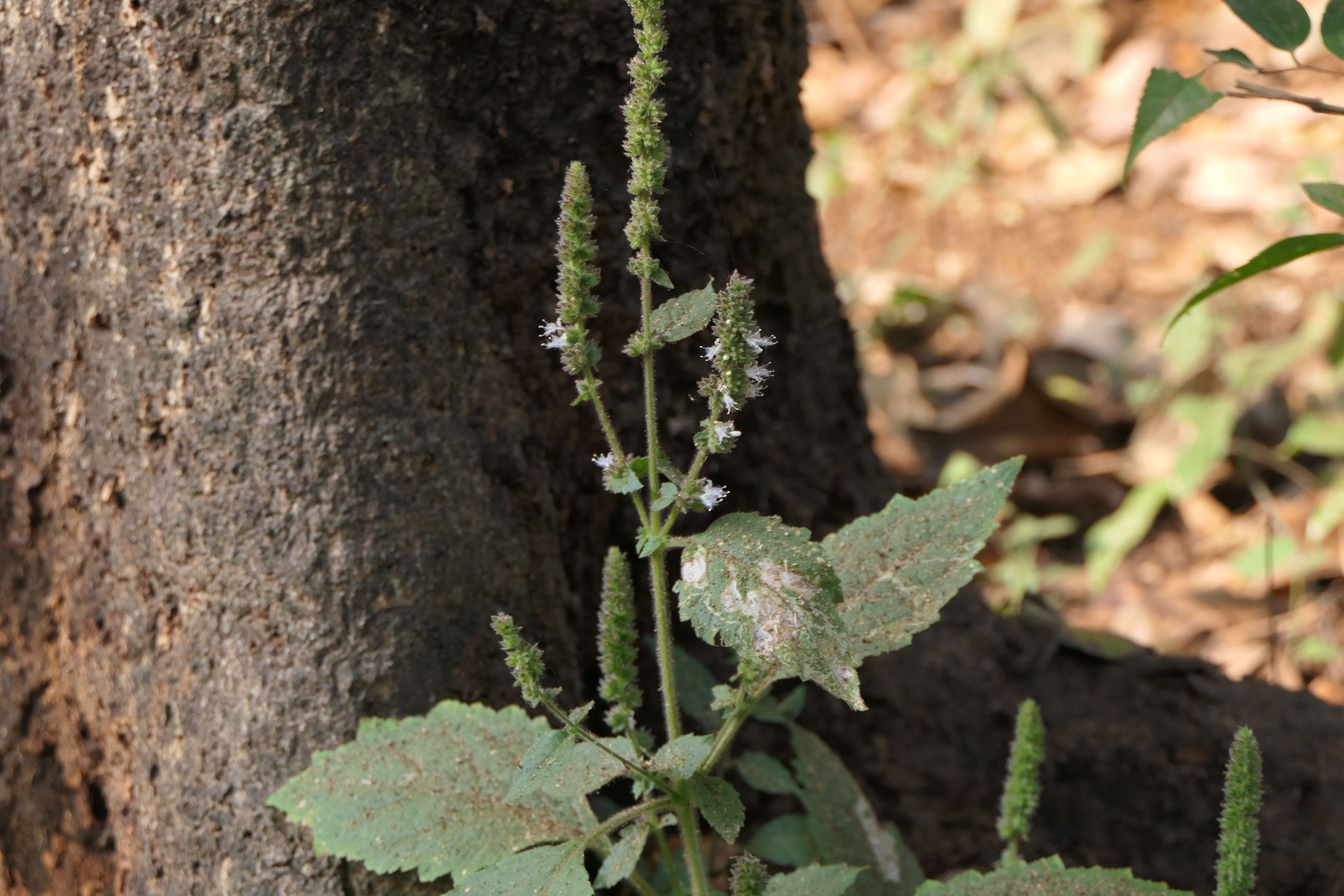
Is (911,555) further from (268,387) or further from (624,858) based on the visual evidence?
(268,387)

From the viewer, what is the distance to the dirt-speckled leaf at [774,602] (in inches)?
39.9

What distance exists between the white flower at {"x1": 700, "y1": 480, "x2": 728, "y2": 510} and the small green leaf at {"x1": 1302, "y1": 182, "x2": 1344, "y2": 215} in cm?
75

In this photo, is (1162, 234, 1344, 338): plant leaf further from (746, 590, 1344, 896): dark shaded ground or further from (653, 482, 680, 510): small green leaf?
(746, 590, 1344, 896): dark shaded ground

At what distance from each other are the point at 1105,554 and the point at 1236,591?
382 mm

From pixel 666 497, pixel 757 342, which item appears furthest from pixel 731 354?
pixel 666 497

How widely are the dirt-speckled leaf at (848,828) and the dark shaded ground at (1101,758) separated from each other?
19 centimetres

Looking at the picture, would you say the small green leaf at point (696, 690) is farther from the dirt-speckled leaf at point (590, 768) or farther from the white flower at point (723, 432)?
the white flower at point (723, 432)

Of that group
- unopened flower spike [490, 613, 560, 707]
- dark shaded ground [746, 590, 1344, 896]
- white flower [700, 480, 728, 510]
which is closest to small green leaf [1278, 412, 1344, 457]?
dark shaded ground [746, 590, 1344, 896]

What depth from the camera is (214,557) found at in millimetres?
1475

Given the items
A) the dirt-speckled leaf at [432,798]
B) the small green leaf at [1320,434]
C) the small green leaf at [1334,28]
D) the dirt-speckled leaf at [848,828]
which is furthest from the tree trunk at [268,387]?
the small green leaf at [1320,434]

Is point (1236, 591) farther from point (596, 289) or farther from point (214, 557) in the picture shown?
point (214, 557)

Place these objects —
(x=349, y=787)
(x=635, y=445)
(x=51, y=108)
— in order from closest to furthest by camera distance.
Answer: (x=349, y=787)
(x=51, y=108)
(x=635, y=445)

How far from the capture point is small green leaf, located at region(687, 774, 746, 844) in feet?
3.68

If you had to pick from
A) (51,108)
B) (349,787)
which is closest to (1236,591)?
(349,787)
